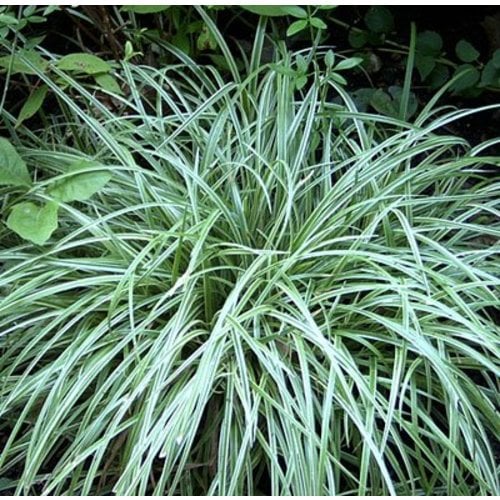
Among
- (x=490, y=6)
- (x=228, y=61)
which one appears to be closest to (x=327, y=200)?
(x=228, y=61)

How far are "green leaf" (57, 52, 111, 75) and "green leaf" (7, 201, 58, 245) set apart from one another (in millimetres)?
373

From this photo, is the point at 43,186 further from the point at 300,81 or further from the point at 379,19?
the point at 379,19

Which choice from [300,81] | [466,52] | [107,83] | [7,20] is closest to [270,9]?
[300,81]

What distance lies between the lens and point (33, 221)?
4.63 feet

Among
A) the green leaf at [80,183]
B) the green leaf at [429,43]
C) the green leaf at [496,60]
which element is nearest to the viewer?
the green leaf at [80,183]

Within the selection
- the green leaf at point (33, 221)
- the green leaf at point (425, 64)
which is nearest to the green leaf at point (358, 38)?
the green leaf at point (425, 64)

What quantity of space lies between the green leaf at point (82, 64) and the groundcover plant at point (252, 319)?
0.05m

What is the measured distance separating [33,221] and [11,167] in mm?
147

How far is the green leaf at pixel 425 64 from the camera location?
6.83ft

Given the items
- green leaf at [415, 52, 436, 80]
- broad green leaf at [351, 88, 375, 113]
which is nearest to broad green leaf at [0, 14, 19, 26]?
broad green leaf at [351, 88, 375, 113]

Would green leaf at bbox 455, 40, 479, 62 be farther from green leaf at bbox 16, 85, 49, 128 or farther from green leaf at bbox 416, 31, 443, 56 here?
green leaf at bbox 16, 85, 49, 128

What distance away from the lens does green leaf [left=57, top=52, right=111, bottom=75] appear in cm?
169

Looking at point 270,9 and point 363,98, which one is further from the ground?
point 363,98

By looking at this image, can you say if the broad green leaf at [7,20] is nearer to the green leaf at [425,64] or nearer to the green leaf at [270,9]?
the green leaf at [270,9]
